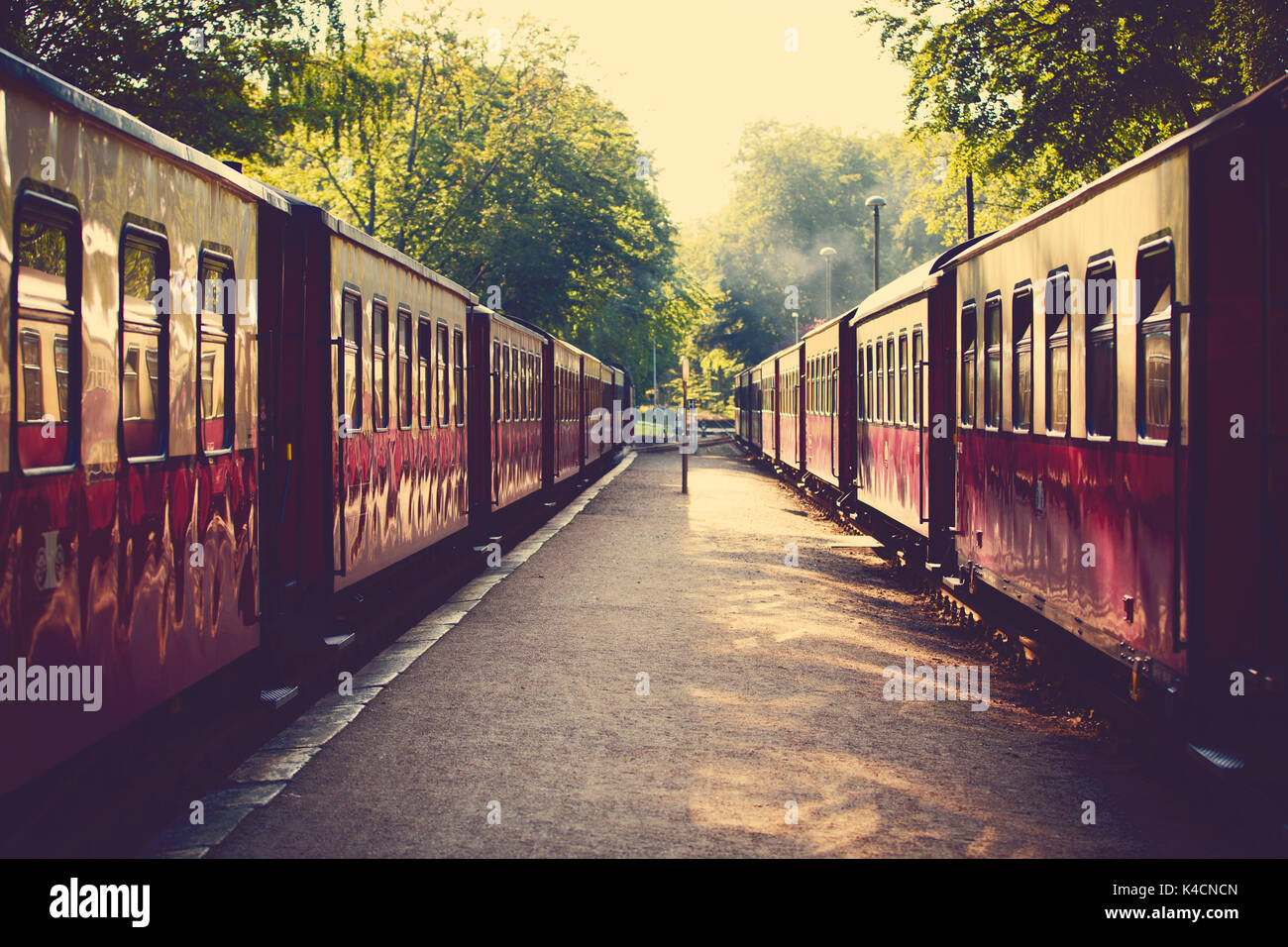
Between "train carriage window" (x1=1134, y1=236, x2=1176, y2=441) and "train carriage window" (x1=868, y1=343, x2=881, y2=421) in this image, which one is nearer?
"train carriage window" (x1=1134, y1=236, x2=1176, y2=441)

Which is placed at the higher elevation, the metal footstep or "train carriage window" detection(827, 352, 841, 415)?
"train carriage window" detection(827, 352, 841, 415)

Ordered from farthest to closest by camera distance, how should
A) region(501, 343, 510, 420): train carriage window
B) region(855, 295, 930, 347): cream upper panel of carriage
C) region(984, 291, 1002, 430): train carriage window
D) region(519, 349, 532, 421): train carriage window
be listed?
region(519, 349, 532, 421): train carriage window, region(501, 343, 510, 420): train carriage window, region(855, 295, 930, 347): cream upper panel of carriage, region(984, 291, 1002, 430): train carriage window

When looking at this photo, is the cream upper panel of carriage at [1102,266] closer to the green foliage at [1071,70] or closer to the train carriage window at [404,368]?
the train carriage window at [404,368]

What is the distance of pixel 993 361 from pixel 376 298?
459 centimetres

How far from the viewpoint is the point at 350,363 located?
32.2 feet

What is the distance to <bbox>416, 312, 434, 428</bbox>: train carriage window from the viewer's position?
12.7 meters

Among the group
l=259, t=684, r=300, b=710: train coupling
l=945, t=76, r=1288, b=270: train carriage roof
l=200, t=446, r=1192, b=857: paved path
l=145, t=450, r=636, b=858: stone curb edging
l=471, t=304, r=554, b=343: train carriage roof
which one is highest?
l=471, t=304, r=554, b=343: train carriage roof

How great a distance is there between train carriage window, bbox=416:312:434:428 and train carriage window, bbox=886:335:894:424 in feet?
19.0

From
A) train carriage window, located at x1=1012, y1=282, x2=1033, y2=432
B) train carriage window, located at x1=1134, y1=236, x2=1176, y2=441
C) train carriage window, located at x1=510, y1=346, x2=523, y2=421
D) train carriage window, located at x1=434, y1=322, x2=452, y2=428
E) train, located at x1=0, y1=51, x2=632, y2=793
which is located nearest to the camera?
train, located at x1=0, y1=51, x2=632, y2=793

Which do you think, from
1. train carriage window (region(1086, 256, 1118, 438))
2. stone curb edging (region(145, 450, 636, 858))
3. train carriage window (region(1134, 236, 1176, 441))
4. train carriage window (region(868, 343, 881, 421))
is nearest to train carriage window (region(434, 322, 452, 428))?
stone curb edging (region(145, 450, 636, 858))

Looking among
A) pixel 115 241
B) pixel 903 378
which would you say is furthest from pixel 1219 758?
pixel 903 378

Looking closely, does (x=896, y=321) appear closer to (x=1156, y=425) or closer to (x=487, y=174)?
(x=1156, y=425)

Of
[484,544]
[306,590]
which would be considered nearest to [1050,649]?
[306,590]

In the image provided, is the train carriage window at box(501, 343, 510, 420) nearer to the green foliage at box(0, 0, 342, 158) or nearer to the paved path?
the green foliage at box(0, 0, 342, 158)
